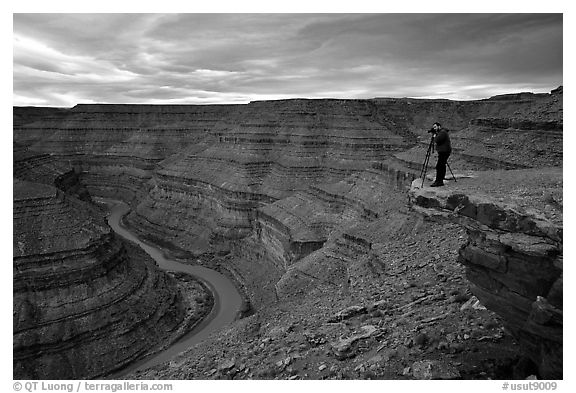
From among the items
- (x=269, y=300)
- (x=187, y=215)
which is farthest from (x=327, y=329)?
(x=187, y=215)

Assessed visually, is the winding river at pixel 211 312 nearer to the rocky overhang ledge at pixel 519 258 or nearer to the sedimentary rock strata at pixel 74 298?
the sedimentary rock strata at pixel 74 298

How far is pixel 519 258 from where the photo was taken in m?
8.41

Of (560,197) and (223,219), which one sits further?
(223,219)

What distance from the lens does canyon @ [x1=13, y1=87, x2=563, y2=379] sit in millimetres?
9492

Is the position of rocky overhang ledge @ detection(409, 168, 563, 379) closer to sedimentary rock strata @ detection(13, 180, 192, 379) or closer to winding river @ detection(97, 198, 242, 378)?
winding river @ detection(97, 198, 242, 378)

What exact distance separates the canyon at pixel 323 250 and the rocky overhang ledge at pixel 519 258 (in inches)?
1.2

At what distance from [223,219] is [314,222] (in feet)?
50.7

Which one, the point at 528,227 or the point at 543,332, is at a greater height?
the point at 528,227

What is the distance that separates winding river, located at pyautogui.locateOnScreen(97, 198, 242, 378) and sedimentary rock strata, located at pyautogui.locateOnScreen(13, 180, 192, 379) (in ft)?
2.74

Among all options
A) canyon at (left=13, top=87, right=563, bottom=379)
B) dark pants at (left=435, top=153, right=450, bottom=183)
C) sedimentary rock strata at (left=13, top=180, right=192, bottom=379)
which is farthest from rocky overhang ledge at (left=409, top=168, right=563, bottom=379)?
sedimentary rock strata at (left=13, top=180, right=192, bottom=379)

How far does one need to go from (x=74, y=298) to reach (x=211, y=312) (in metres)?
10.2

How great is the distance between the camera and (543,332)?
8367mm

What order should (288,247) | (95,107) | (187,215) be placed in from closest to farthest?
(288,247), (187,215), (95,107)
